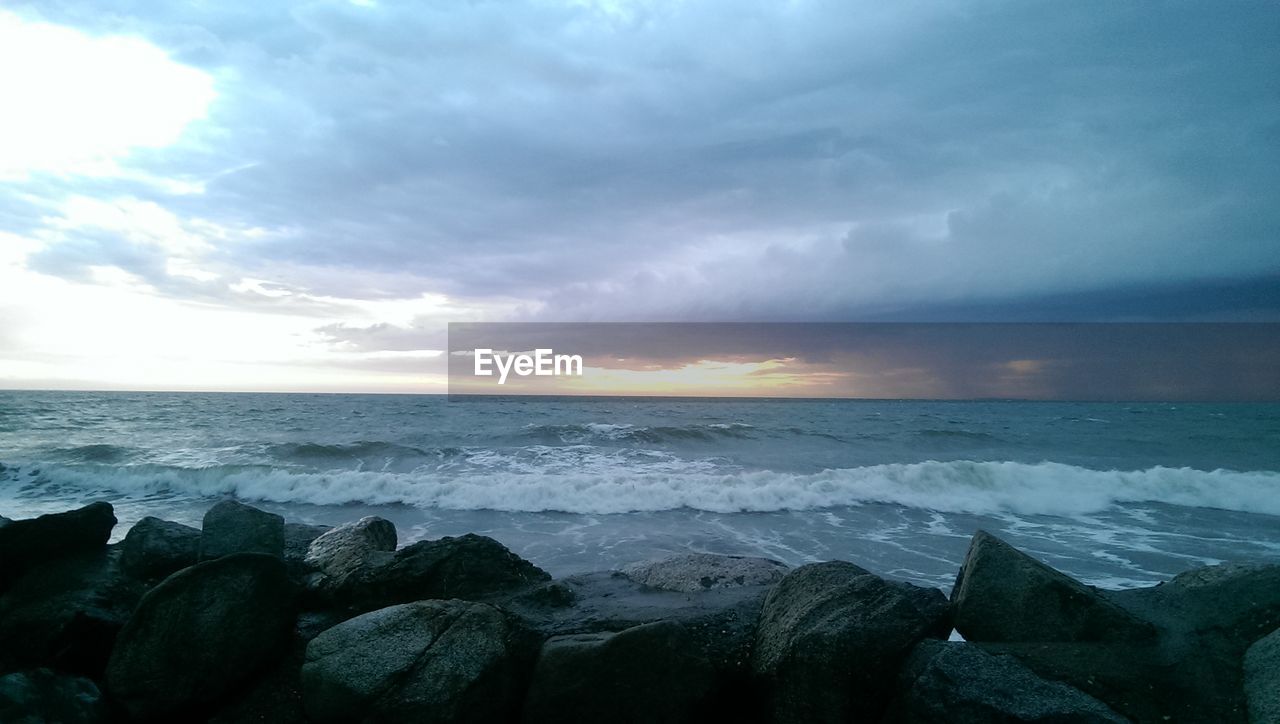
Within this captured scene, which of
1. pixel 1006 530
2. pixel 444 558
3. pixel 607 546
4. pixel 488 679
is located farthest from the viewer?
pixel 1006 530

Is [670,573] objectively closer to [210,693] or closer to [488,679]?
[488,679]

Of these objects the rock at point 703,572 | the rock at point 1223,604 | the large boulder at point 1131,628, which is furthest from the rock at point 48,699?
the rock at point 1223,604

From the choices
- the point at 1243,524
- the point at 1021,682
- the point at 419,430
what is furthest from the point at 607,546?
the point at 419,430

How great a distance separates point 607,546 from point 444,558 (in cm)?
655

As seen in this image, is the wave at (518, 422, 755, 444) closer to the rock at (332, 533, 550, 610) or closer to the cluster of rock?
the rock at (332, 533, 550, 610)

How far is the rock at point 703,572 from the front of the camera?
617 centimetres

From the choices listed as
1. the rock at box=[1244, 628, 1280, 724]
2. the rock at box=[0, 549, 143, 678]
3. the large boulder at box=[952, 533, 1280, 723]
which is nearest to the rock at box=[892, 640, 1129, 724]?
the large boulder at box=[952, 533, 1280, 723]

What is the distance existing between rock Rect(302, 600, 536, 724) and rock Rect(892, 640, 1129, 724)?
98.4 inches

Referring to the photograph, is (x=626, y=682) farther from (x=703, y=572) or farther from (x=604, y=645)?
(x=703, y=572)

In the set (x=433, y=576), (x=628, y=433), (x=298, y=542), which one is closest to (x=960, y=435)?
(x=628, y=433)

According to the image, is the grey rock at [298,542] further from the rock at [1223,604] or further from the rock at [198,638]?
the rock at [1223,604]

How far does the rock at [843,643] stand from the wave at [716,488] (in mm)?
11876

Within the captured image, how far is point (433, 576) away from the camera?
563cm

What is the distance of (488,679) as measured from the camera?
4.04 meters
